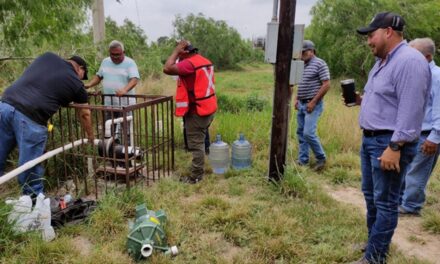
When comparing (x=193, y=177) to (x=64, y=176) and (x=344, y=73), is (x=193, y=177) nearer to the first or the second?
(x=64, y=176)

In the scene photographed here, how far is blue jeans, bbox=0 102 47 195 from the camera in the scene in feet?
12.1

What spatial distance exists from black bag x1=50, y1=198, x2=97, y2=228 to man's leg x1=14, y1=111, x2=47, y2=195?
11.7 inches

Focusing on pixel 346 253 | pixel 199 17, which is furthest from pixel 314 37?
pixel 346 253

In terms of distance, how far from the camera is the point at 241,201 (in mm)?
4258

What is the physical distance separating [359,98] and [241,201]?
171 centimetres

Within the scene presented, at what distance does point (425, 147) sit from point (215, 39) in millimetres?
33236

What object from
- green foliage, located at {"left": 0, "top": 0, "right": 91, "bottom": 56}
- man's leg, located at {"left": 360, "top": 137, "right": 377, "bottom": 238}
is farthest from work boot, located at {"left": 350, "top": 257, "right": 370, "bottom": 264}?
green foliage, located at {"left": 0, "top": 0, "right": 91, "bottom": 56}

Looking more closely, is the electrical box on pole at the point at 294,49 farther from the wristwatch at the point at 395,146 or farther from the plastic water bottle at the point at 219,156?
Result: the wristwatch at the point at 395,146

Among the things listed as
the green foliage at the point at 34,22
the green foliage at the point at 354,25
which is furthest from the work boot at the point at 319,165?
the green foliage at the point at 354,25

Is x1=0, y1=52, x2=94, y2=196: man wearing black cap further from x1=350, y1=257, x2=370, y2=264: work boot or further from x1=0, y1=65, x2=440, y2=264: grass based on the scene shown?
x1=350, y1=257, x2=370, y2=264: work boot

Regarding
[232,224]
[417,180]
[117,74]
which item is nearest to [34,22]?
[117,74]

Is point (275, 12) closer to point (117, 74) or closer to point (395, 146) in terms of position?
point (395, 146)

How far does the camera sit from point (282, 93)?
4445 millimetres

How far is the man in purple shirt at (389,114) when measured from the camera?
249cm
